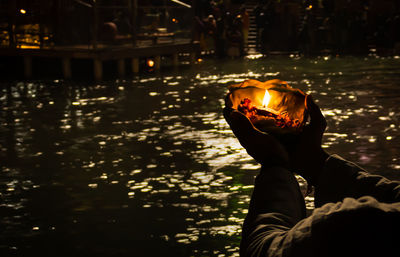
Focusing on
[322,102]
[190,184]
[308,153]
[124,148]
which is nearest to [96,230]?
[190,184]

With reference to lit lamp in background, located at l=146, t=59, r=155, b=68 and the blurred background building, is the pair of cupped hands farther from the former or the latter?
lit lamp in background, located at l=146, t=59, r=155, b=68

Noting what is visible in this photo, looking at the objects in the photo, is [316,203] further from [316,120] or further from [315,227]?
[315,227]

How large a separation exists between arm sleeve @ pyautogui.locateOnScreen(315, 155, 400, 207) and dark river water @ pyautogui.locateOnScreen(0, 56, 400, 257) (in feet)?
14.2

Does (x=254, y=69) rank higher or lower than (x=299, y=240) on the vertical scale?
lower

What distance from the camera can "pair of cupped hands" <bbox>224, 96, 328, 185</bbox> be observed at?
1938mm

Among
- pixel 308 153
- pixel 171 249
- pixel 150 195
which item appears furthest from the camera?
pixel 150 195

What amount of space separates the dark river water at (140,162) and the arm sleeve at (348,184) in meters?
4.32

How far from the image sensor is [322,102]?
51.3 ft

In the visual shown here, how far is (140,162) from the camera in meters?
9.92

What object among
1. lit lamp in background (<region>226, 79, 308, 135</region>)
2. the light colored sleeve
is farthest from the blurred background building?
the light colored sleeve

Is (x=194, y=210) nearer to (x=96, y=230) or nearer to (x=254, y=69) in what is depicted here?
(x=96, y=230)

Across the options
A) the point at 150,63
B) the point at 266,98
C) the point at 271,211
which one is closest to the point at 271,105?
the point at 266,98

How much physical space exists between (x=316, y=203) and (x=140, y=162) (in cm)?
808

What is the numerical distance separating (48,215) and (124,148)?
3457 millimetres
